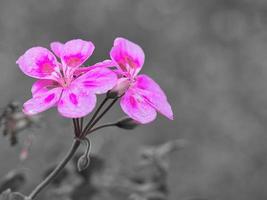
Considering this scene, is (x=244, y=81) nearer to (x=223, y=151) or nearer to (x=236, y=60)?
(x=236, y=60)

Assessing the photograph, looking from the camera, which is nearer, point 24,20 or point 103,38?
point 103,38

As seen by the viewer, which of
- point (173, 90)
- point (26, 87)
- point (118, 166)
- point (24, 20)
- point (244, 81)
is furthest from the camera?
point (24, 20)

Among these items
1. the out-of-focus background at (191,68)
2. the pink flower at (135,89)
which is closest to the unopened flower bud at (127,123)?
the pink flower at (135,89)

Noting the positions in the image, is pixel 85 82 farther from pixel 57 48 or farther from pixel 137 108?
pixel 57 48

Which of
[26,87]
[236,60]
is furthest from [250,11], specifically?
[26,87]

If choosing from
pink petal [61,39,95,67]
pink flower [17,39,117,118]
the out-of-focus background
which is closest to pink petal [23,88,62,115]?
pink flower [17,39,117,118]

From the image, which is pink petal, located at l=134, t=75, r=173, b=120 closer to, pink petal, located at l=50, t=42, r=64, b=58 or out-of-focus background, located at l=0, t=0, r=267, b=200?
pink petal, located at l=50, t=42, r=64, b=58
